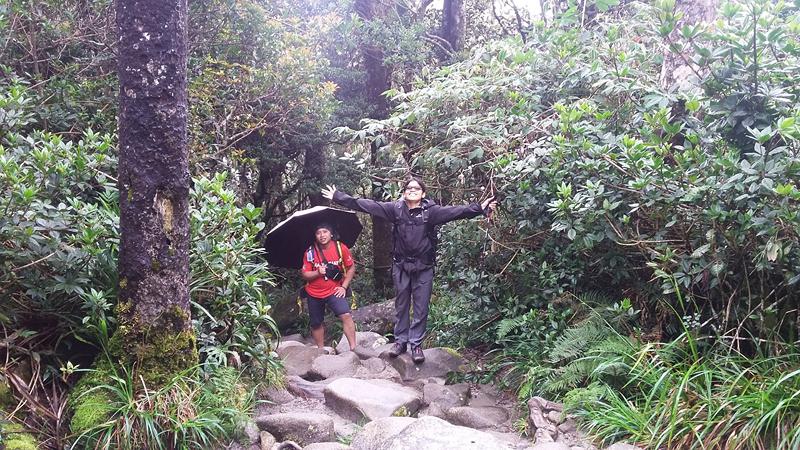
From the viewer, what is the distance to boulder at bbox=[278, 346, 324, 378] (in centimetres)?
672

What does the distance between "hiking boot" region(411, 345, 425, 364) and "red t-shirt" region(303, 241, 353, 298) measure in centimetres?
154

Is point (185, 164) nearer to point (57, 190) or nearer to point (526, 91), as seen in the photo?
point (57, 190)

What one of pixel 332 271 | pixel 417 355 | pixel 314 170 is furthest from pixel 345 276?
pixel 314 170

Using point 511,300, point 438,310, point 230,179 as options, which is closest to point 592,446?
point 511,300

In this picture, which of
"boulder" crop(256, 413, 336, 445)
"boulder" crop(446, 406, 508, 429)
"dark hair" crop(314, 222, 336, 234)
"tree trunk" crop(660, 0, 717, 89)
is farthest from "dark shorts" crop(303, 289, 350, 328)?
"tree trunk" crop(660, 0, 717, 89)

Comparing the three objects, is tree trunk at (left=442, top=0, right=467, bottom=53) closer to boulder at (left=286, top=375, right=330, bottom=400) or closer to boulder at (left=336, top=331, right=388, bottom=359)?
boulder at (left=336, top=331, right=388, bottom=359)

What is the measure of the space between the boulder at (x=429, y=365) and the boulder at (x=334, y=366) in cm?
42

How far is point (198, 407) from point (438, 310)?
4.84 metres

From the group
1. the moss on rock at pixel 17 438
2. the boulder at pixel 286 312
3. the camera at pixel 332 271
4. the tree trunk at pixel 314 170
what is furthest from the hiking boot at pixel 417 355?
the tree trunk at pixel 314 170

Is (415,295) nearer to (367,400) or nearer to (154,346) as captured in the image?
(367,400)

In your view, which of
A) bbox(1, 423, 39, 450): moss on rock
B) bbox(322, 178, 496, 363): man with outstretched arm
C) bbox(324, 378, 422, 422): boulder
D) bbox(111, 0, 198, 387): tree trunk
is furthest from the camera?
bbox(322, 178, 496, 363): man with outstretched arm

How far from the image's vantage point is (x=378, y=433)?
156 inches

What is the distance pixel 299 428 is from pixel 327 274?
10.6 feet

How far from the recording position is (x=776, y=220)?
12.3 ft
